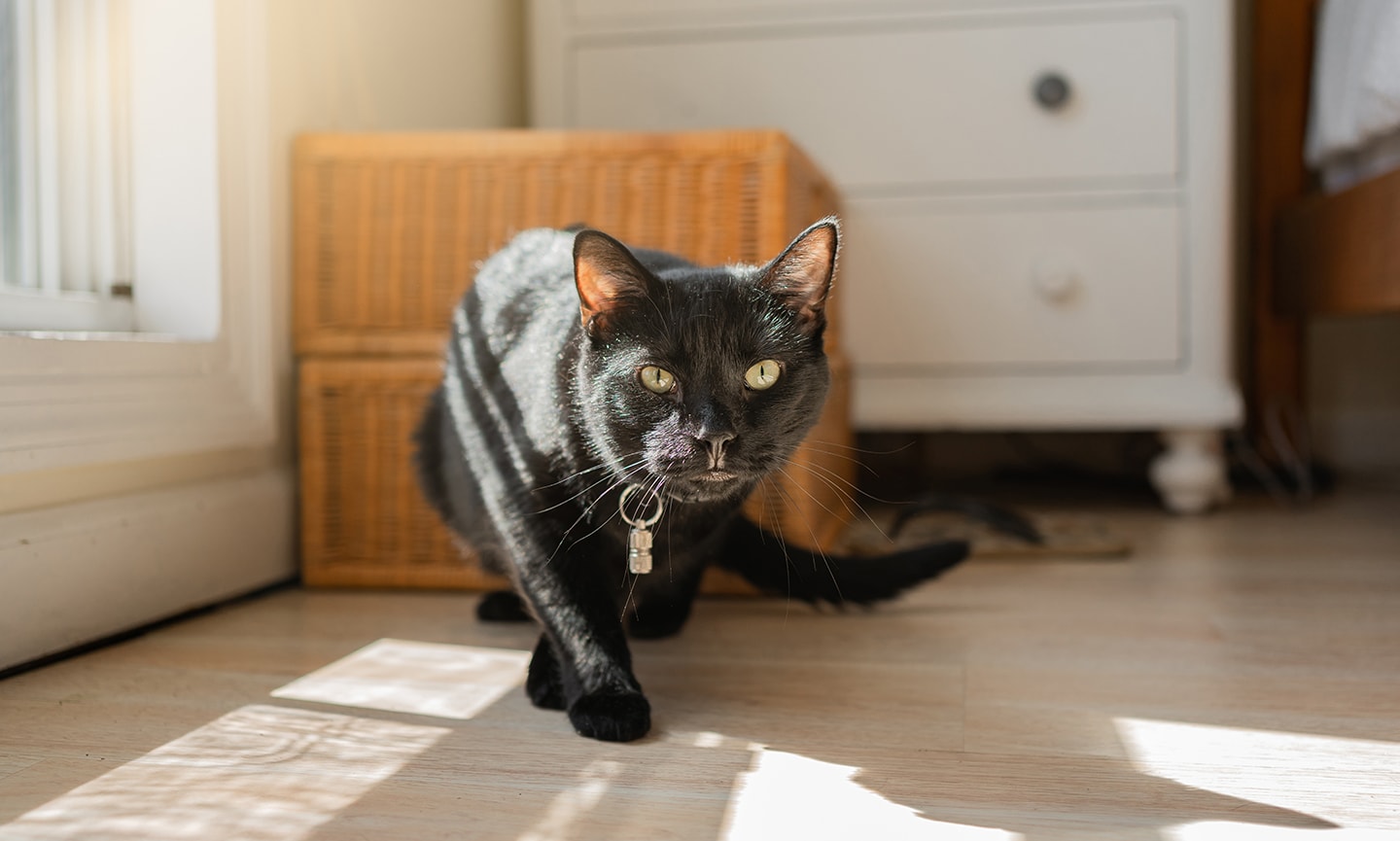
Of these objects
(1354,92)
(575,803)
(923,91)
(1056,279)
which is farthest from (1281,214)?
(575,803)

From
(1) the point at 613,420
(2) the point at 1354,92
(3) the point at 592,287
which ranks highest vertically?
(2) the point at 1354,92

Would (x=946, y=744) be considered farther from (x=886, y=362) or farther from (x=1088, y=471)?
(x=1088, y=471)

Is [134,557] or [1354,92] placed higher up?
[1354,92]

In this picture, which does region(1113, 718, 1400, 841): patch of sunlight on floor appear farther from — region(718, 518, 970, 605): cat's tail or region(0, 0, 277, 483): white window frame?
region(0, 0, 277, 483): white window frame

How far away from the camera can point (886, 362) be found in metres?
1.94

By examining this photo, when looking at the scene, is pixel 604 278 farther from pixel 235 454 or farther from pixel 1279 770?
pixel 235 454

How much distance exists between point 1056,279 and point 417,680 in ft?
4.22

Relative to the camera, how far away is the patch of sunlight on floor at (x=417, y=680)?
0.94m

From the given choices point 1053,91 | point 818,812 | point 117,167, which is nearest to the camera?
point 818,812

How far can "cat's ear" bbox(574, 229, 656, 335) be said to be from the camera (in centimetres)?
81

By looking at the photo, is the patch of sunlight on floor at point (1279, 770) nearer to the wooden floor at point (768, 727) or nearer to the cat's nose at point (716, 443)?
the wooden floor at point (768, 727)

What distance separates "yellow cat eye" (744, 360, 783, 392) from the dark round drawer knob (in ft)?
3.96

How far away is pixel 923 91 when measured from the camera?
1882 mm

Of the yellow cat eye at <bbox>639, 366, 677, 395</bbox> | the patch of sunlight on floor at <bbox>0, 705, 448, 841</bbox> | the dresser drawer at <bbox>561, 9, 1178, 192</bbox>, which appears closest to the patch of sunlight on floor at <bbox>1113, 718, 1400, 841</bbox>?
the yellow cat eye at <bbox>639, 366, 677, 395</bbox>
